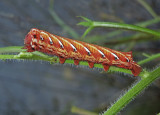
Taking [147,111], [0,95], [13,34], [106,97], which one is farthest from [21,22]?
[147,111]

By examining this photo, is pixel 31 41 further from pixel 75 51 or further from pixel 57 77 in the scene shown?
pixel 57 77

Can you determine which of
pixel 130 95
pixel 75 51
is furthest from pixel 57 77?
pixel 130 95

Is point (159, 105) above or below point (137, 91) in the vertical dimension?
below

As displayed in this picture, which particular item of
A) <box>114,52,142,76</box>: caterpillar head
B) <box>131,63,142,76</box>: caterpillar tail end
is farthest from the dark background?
<box>131,63,142,76</box>: caterpillar tail end

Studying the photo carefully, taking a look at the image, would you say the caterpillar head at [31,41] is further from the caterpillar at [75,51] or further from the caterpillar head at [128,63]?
the caterpillar head at [128,63]

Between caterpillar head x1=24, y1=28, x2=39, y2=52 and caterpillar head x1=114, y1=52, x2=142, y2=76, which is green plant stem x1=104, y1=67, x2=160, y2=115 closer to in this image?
caterpillar head x1=114, y1=52, x2=142, y2=76

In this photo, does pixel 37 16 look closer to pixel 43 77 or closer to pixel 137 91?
pixel 43 77
